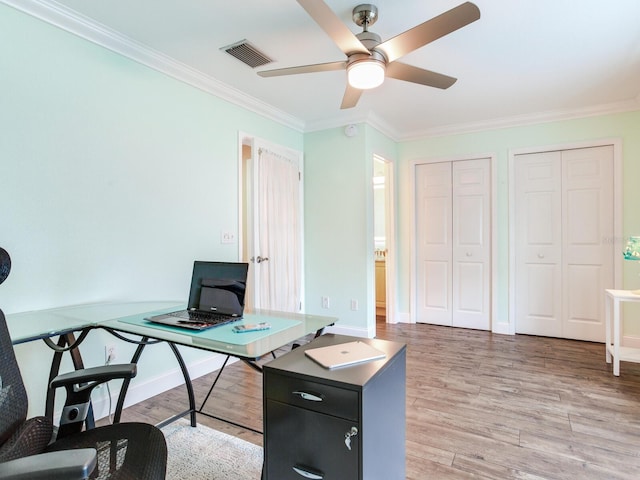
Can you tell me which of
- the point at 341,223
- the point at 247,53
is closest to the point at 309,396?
the point at 247,53

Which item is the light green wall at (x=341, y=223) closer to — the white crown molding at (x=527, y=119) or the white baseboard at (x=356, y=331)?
the white baseboard at (x=356, y=331)

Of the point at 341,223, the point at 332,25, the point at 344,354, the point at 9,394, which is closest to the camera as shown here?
the point at 9,394

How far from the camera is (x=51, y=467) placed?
0.78 meters

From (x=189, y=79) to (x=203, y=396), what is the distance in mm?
2456

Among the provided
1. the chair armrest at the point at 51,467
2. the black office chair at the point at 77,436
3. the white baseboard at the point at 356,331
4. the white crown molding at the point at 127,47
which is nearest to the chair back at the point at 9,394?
the black office chair at the point at 77,436

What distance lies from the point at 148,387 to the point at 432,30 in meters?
2.87

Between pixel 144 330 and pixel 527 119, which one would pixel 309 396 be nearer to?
pixel 144 330

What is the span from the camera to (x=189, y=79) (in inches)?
111

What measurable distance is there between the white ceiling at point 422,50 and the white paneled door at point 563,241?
1.95 ft

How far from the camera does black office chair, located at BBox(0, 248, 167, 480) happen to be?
1.02 metres

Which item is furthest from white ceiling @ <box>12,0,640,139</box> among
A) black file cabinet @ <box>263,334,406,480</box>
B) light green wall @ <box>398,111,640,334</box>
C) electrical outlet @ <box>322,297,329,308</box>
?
electrical outlet @ <box>322,297,329,308</box>

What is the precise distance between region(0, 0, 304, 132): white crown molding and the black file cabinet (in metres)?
2.32

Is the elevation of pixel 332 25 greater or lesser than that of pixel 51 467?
greater

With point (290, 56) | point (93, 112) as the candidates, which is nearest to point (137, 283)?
point (93, 112)
